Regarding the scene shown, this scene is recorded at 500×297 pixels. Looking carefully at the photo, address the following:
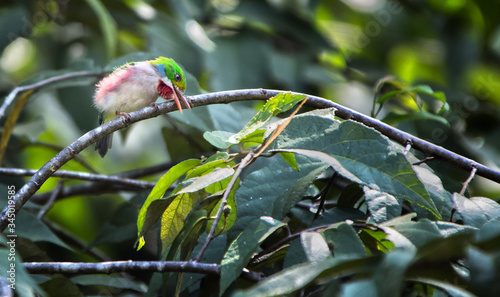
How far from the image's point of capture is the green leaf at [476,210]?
1.51 m

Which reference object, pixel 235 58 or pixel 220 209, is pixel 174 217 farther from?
pixel 235 58

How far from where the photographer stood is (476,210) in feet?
5.07

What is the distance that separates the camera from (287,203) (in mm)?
1566

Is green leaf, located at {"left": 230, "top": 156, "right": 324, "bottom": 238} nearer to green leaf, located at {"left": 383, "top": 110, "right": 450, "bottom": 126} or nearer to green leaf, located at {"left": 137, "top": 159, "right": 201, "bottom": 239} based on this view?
green leaf, located at {"left": 137, "top": 159, "right": 201, "bottom": 239}

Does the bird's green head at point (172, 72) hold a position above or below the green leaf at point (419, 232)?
above

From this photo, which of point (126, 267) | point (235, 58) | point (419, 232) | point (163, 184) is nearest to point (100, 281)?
point (126, 267)

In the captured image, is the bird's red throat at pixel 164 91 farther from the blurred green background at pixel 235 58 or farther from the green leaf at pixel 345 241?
the green leaf at pixel 345 241

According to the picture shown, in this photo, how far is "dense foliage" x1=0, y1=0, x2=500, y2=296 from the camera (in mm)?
1270

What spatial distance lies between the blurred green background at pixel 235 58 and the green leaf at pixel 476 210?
911 millimetres

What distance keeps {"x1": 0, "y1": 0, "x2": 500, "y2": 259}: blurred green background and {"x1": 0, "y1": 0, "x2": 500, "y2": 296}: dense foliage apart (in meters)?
0.02

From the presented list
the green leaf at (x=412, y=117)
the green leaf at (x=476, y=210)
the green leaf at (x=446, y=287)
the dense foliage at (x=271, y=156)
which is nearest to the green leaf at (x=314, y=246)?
the dense foliage at (x=271, y=156)

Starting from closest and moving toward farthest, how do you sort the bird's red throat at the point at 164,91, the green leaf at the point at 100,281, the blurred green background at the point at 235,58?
1. the green leaf at the point at 100,281
2. the bird's red throat at the point at 164,91
3. the blurred green background at the point at 235,58

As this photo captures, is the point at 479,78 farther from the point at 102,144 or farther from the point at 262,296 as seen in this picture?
the point at 262,296

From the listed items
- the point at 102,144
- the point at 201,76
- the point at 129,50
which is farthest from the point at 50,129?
the point at 102,144
